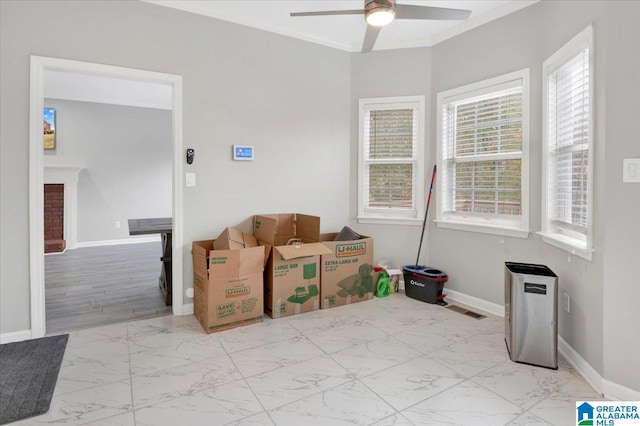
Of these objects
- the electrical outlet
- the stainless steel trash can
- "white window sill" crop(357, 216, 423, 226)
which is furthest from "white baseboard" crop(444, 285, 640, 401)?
"white window sill" crop(357, 216, 423, 226)

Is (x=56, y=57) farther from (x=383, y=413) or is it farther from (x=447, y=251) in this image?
(x=447, y=251)

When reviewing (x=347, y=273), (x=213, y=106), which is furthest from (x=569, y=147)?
(x=213, y=106)

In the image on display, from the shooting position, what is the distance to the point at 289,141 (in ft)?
12.9

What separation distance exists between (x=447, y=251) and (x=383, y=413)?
7.68 ft

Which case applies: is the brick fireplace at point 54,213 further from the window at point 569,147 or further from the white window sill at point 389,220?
the window at point 569,147

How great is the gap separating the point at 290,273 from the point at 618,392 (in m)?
2.43

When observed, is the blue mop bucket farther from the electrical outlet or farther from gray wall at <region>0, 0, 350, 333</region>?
the electrical outlet

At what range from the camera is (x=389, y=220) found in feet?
13.8

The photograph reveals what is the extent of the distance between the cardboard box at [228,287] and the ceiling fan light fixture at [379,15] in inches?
78.2

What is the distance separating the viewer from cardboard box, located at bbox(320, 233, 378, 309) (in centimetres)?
359

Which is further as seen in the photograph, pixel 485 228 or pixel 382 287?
pixel 382 287

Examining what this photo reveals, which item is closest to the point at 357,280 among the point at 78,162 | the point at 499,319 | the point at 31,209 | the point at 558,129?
the point at 499,319

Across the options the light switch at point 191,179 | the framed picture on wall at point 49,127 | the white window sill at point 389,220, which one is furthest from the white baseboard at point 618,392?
the framed picture on wall at point 49,127

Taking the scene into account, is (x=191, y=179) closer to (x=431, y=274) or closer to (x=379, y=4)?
(x=379, y=4)
